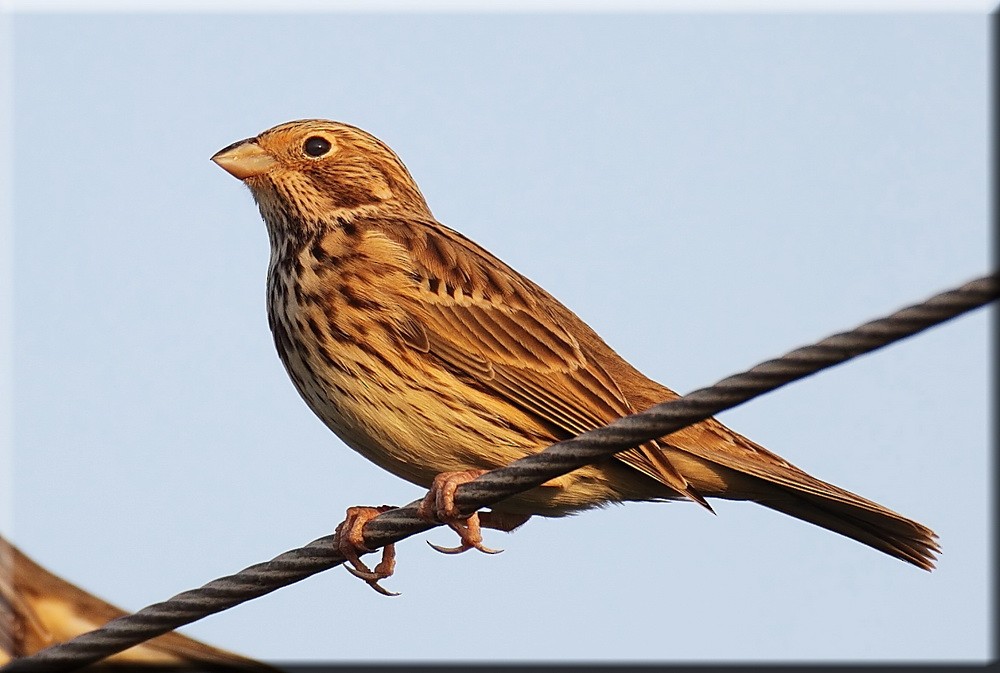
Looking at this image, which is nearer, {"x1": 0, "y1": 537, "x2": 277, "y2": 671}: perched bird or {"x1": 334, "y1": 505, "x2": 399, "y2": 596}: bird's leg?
{"x1": 334, "y1": 505, "x2": 399, "y2": 596}: bird's leg

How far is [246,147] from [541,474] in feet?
10.3

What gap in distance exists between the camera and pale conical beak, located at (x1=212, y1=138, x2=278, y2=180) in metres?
6.55

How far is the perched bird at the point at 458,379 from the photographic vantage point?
218 inches

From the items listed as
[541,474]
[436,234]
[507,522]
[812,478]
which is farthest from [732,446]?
[541,474]

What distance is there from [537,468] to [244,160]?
305 centimetres

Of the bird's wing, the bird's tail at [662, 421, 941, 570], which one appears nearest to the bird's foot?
the bird's wing

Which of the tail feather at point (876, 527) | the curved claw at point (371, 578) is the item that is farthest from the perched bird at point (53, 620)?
the tail feather at point (876, 527)

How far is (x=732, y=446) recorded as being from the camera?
602cm

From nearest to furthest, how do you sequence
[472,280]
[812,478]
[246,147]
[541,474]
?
[541,474] < [812,478] < [472,280] < [246,147]

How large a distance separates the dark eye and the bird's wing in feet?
2.26

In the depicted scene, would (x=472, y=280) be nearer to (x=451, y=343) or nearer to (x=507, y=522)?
(x=451, y=343)

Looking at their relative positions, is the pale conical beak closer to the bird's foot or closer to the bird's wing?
the bird's wing

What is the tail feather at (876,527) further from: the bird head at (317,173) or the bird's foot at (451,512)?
the bird head at (317,173)

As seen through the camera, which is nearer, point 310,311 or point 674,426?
point 674,426
